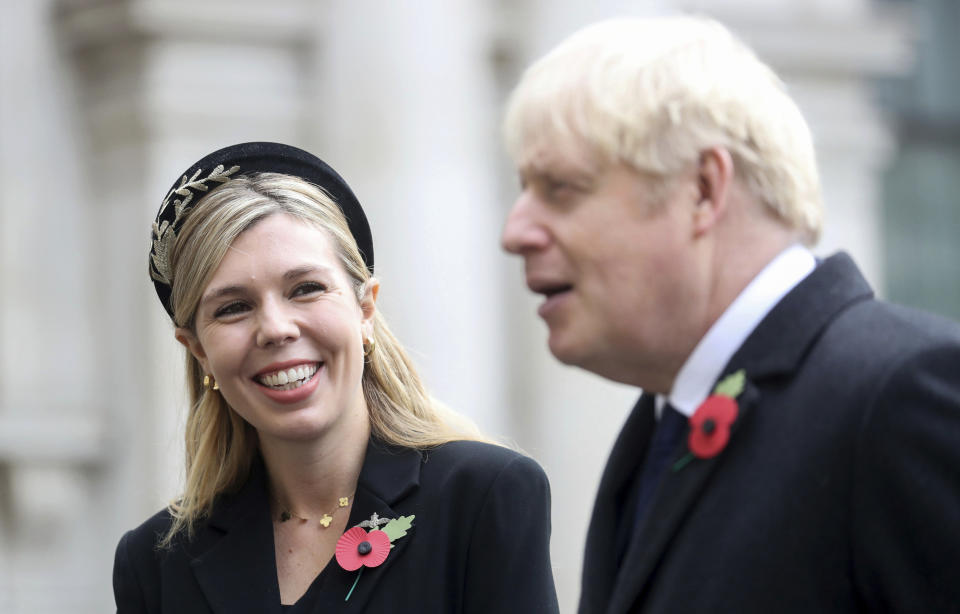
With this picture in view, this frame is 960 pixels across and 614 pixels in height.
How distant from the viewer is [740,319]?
218 cm

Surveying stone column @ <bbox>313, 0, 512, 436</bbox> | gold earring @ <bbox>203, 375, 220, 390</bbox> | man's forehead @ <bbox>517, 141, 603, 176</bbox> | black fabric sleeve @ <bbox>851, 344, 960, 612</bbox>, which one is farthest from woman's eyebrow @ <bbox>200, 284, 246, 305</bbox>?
stone column @ <bbox>313, 0, 512, 436</bbox>

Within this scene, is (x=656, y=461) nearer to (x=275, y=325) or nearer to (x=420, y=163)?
(x=275, y=325)

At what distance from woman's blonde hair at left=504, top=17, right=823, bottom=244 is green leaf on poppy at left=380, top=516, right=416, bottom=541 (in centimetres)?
111

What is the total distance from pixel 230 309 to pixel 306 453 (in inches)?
13.4

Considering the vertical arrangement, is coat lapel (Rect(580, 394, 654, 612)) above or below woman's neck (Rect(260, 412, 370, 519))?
above

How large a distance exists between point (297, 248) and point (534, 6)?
195 inches

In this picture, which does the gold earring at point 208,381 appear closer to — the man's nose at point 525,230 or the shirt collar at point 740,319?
the man's nose at point 525,230

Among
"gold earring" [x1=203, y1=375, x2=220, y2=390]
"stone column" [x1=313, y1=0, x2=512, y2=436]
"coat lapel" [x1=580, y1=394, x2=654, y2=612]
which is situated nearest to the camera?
"coat lapel" [x1=580, y1=394, x2=654, y2=612]

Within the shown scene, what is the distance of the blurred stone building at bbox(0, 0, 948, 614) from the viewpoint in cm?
712

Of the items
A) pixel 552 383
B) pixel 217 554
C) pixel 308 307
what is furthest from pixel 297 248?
pixel 552 383

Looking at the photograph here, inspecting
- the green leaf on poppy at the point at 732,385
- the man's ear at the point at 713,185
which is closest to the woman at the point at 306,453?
the green leaf on poppy at the point at 732,385

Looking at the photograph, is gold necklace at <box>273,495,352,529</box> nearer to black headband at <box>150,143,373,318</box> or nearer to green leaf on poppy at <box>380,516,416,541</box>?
green leaf on poppy at <box>380,516,416,541</box>

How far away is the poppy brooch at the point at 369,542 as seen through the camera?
3055 mm

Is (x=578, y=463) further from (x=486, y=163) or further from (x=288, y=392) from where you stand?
(x=288, y=392)
